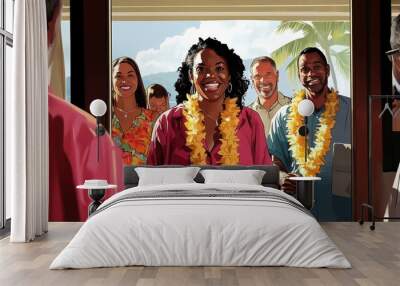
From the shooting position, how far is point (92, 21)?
25.5 feet

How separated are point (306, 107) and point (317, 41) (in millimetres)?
921

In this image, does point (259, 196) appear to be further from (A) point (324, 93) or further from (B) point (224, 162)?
(A) point (324, 93)

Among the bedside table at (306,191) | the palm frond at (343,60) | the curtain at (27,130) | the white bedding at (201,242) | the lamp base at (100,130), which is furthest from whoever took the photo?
the palm frond at (343,60)

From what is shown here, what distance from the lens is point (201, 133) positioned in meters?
7.73

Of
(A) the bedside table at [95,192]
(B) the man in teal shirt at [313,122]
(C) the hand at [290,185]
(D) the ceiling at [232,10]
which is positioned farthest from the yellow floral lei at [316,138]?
(A) the bedside table at [95,192]

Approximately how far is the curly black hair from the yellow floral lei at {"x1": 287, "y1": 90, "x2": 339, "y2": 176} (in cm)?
69

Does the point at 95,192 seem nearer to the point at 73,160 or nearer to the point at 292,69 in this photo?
the point at 73,160

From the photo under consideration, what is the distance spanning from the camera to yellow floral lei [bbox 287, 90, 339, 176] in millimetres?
7707

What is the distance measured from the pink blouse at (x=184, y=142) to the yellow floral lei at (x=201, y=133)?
0.05m

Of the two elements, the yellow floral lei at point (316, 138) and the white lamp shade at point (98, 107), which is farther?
the yellow floral lei at point (316, 138)

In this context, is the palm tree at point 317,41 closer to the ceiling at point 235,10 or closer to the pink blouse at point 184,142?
the ceiling at point 235,10

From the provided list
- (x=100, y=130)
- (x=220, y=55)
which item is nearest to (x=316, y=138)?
(x=220, y=55)

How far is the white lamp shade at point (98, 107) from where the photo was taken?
7453 mm

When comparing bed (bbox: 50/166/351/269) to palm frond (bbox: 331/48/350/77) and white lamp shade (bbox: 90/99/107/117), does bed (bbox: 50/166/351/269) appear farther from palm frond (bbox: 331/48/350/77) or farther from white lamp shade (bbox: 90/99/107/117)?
palm frond (bbox: 331/48/350/77)
